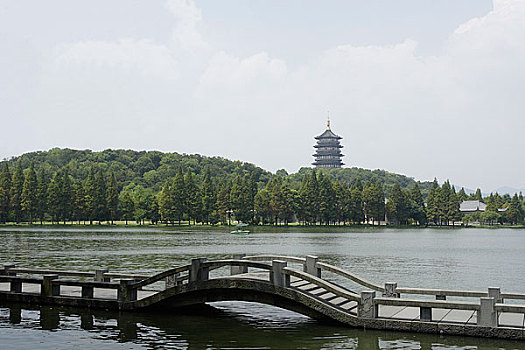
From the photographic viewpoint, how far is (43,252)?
46.0m

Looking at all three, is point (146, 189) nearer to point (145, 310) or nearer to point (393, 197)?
point (393, 197)

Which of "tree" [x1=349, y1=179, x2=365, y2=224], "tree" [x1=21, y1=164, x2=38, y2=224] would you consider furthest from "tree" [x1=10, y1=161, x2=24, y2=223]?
"tree" [x1=349, y1=179, x2=365, y2=224]

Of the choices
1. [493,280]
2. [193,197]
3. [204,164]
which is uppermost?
[204,164]

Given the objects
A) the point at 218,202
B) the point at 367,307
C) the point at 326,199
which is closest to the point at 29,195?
the point at 218,202

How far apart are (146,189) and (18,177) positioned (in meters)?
39.7

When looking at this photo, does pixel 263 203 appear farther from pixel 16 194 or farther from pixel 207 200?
pixel 16 194

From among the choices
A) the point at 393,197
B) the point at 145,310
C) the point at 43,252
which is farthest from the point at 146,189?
the point at 145,310

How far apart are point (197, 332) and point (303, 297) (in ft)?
9.63

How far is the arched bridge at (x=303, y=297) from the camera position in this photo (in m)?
13.9

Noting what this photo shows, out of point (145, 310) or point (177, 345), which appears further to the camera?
point (145, 310)

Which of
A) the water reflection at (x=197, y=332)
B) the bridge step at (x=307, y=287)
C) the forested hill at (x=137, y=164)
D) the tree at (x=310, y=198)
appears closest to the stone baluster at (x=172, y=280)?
the water reflection at (x=197, y=332)

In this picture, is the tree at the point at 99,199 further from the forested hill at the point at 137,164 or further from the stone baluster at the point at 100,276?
the stone baluster at the point at 100,276

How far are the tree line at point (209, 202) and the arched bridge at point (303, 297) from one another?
9743 cm

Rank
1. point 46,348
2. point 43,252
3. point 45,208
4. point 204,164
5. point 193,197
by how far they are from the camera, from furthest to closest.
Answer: point 204,164 → point 193,197 → point 45,208 → point 43,252 → point 46,348
